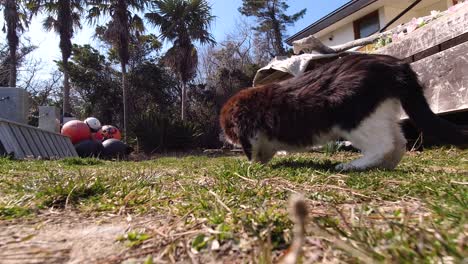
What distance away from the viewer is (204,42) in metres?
23.0

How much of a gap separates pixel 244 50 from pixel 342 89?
2702cm

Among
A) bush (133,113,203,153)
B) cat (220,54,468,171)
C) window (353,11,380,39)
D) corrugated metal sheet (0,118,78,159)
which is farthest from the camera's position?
window (353,11,380,39)

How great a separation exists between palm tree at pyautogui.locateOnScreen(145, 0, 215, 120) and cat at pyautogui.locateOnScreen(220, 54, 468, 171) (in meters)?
19.0

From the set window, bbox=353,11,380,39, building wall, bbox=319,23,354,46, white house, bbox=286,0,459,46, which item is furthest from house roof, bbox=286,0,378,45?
window, bbox=353,11,380,39

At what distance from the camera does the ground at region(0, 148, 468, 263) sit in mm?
924

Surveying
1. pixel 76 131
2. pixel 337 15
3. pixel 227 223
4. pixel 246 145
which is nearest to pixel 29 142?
pixel 76 131

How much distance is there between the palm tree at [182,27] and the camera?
22.2 m

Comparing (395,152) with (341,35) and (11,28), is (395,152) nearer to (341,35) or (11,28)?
(341,35)

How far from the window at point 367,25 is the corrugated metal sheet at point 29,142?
12.8m

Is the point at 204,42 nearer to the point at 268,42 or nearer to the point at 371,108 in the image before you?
the point at 268,42

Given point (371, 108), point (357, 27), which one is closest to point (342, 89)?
point (371, 108)

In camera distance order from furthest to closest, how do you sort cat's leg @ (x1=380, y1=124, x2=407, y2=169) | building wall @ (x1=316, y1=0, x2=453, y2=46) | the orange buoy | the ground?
building wall @ (x1=316, y1=0, x2=453, y2=46), the orange buoy, cat's leg @ (x1=380, y1=124, x2=407, y2=169), the ground

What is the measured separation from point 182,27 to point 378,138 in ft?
68.5

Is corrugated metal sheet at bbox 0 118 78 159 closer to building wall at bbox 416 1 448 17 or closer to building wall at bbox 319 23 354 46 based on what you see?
building wall at bbox 319 23 354 46
